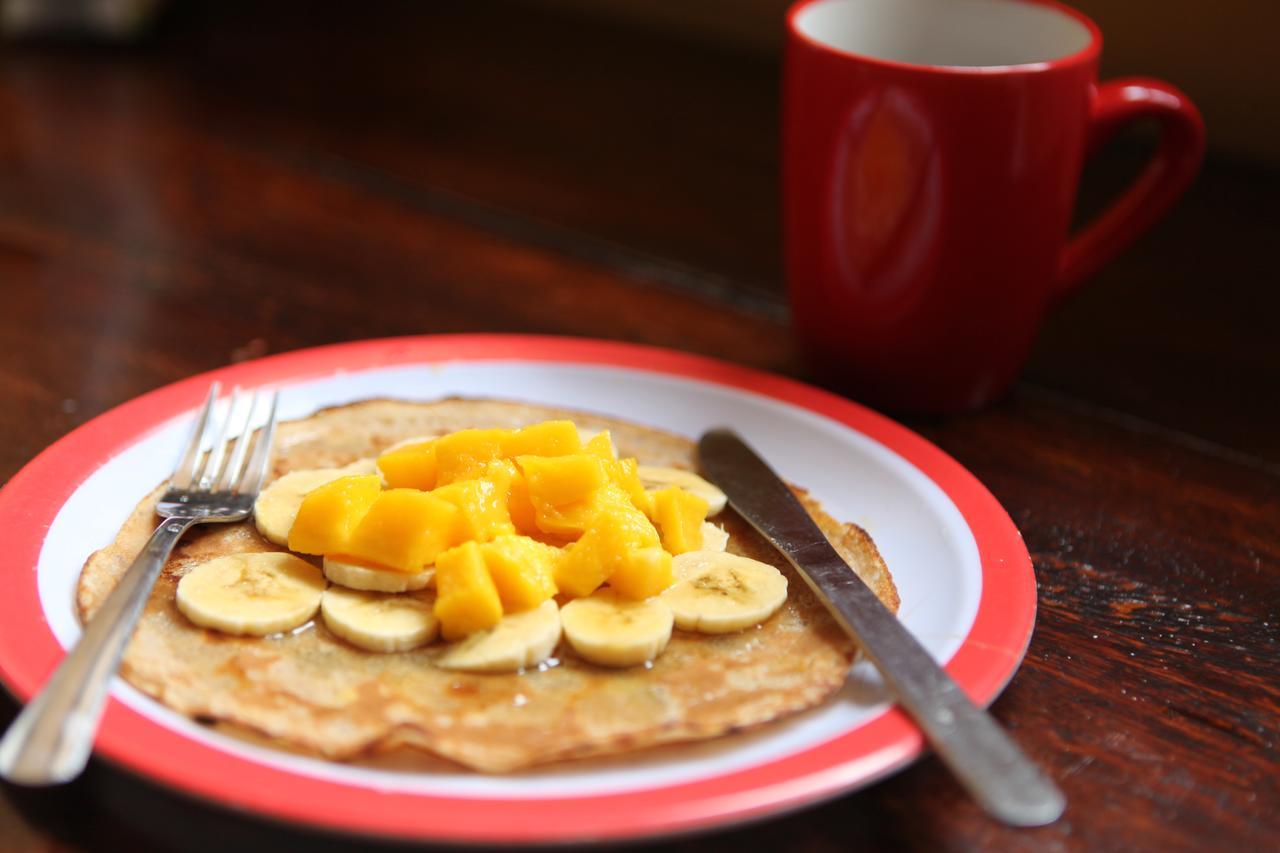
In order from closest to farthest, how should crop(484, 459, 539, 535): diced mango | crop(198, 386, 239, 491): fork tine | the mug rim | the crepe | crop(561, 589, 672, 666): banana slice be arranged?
the crepe → crop(561, 589, 672, 666): banana slice → crop(484, 459, 539, 535): diced mango → crop(198, 386, 239, 491): fork tine → the mug rim

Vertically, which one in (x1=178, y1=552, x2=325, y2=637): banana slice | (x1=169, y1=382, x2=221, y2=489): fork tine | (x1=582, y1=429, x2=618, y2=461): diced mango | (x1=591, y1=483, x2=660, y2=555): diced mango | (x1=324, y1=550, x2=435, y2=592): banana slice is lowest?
(x1=178, y1=552, x2=325, y2=637): banana slice

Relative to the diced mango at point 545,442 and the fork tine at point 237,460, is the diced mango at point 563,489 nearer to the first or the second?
the diced mango at point 545,442

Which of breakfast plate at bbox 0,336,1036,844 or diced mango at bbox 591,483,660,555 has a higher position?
diced mango at bbox 591,483,660,555

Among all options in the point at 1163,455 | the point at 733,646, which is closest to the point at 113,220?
the point at 733,646

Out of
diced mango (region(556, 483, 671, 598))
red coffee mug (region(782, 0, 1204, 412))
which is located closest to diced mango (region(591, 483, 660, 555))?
diced mango (region(556, 483, 671, 598))

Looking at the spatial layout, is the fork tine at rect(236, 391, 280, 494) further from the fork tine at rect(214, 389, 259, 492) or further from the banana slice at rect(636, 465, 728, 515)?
the banana slice at rect(636, 465, 728, 515)

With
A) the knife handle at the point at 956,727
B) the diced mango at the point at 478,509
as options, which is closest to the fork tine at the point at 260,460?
the diced mango at the point at 478,509
